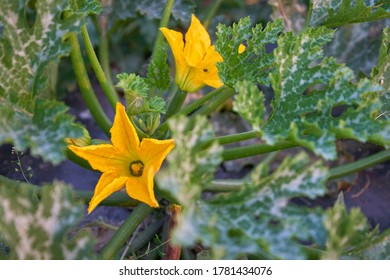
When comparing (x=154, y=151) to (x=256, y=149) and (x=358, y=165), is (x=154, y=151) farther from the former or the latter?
(x=358, y=165)

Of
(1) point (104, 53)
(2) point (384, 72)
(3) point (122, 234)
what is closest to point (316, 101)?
(2) point (384, 72)

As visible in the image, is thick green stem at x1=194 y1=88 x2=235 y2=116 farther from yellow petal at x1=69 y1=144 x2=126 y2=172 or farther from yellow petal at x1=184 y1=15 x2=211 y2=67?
yellow petal at x1=69 y1=144 x2=126 y2=172

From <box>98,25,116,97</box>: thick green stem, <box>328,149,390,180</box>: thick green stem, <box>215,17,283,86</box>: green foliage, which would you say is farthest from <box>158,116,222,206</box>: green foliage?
<box>98,25,116,97</box>: thick green stem

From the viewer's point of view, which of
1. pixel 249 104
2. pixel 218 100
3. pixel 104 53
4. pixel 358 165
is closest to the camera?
pixel 249 104

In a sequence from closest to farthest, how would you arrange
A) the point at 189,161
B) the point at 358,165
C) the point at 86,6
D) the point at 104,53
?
the point at 189,161 → the point at 86,6 → the point at 358,165 → the point at 104,53

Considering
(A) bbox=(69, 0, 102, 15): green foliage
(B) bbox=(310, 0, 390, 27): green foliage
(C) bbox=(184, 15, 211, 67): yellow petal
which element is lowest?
(C) bbox=(184, 15, 211, 67): yellow petal

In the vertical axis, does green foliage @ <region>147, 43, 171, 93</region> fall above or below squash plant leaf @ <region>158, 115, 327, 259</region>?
above
